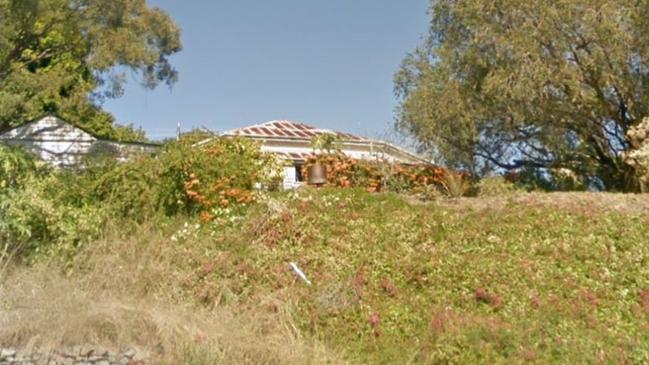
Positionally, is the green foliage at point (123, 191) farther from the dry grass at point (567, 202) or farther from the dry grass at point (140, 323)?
the dry grass at point (567, 202)

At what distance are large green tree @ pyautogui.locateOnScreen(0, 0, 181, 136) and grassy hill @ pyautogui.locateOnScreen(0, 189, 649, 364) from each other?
5.32 m

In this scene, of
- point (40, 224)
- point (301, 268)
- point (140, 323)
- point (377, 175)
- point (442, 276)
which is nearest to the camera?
point (140, 323)

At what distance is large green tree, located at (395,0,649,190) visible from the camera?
11.1 metres

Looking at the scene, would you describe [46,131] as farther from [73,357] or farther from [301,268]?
[73,357]

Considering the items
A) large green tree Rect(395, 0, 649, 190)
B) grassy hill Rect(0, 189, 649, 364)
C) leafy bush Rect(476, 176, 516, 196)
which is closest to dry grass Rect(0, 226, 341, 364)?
grassy hill Rect(0, 189, 649, 364)

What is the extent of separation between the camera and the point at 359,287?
22.0ft

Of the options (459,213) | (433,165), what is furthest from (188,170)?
(433,165)

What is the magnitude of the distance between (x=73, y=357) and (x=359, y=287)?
327 centimetres

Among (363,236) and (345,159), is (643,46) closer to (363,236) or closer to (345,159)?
(345,159)

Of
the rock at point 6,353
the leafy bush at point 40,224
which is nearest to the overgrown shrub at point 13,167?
the leafy bush at point 40,224

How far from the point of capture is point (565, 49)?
1148 cm

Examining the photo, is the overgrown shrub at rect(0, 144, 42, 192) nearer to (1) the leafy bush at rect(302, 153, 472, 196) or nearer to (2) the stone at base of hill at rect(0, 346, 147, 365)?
(2) the stone at base of hill at rect(0, 346, 147, 365)

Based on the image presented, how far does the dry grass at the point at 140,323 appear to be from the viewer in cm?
522

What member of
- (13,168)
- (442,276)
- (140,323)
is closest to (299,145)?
(13,168)
